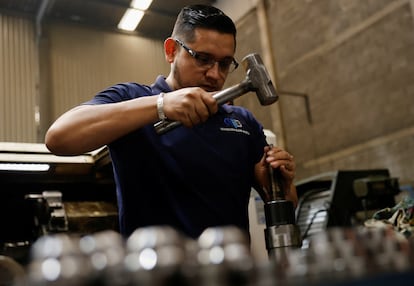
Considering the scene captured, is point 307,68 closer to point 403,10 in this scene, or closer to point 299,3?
point 299,3

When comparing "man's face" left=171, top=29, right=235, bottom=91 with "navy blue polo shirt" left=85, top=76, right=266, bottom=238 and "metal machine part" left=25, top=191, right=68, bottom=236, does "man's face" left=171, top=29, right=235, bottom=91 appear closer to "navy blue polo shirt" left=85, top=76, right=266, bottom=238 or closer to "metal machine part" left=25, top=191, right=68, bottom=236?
"navy blue polo shirt" left=85, top=76, right=266, bottom=238

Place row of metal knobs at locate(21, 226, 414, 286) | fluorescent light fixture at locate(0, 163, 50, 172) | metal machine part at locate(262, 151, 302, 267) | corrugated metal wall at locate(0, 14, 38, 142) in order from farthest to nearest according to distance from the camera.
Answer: corrugated metal wall at locate(0, 14, 38, 142), fluorescent light fixture at locate(0, 163, 50, 172), metal machine part at locate(262, 151, 302, 267), row of metal knobs at locate(21, 226, 414, 286)

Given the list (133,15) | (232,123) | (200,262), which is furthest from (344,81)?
(200,262)

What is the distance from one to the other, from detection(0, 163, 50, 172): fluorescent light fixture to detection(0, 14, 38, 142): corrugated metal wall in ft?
10.7

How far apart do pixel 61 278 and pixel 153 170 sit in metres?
0.83

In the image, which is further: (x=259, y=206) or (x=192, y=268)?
(x=259, y=206)

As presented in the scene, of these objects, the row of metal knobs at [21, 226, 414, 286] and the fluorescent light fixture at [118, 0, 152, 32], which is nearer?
the row of metal knobs at [21, 226, 414, 286]

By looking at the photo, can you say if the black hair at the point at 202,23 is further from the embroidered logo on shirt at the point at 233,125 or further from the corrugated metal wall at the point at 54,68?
the corrugated metal wall at the point at 54,68

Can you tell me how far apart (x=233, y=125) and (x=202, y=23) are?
0.29 metres

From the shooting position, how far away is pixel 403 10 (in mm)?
3793

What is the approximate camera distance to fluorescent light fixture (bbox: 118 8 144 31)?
18.7 feet

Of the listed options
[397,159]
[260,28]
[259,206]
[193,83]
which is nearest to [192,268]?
[193,83]

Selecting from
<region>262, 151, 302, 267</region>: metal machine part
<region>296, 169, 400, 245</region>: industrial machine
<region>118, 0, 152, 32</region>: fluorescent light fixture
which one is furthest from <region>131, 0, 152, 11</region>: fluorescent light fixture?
<region>262, 151, 302, 267</region>: metal machine part

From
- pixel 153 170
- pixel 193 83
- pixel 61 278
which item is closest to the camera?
pixel 61 278
